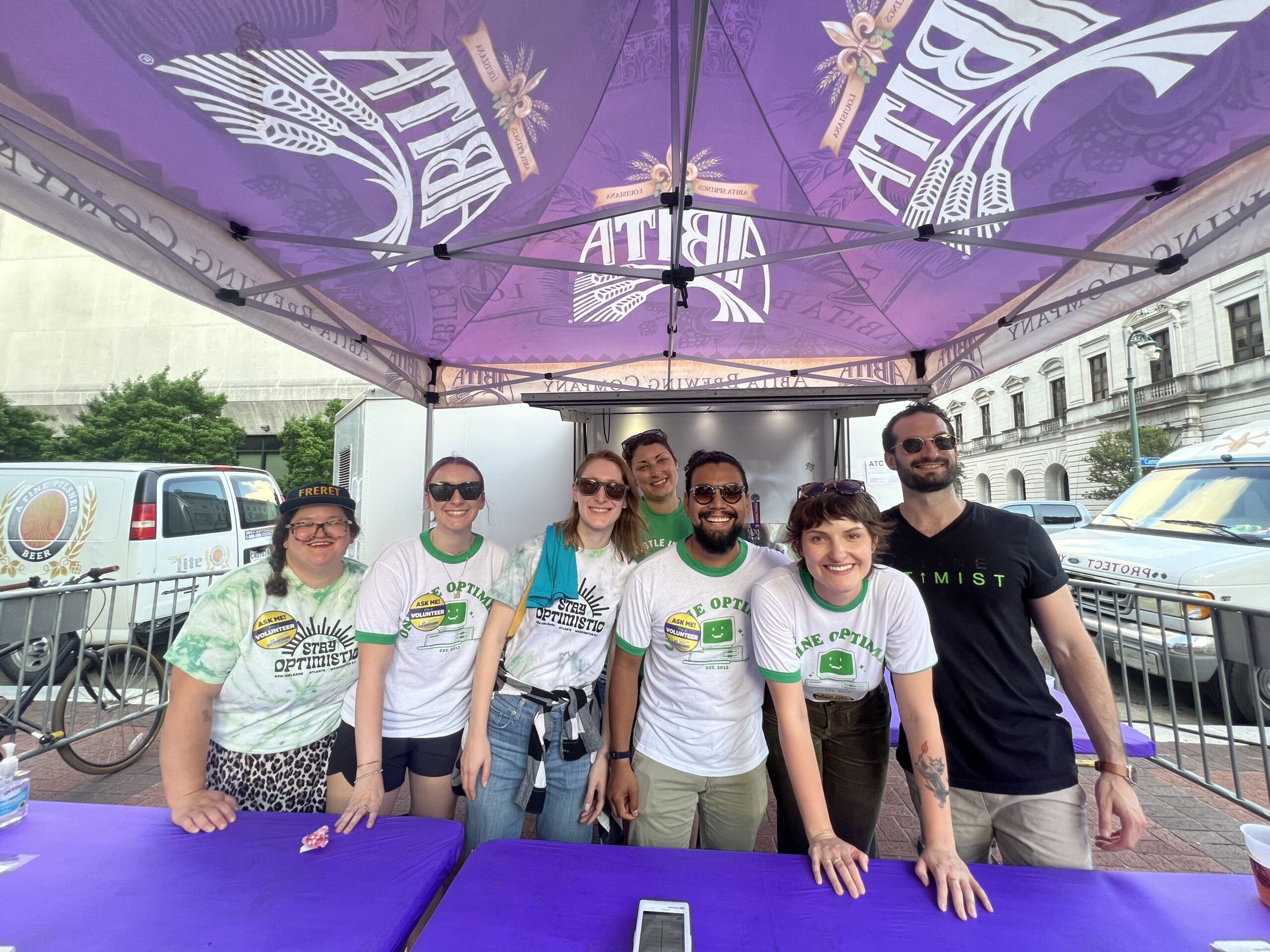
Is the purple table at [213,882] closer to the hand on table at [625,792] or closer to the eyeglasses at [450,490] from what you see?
the hand on table at [625,792]

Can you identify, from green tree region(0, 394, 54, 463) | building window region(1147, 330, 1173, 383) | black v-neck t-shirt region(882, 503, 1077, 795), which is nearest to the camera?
black v-neck t-shirt region(882, 503, 1077, 795)

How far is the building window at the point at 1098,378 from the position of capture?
100ft

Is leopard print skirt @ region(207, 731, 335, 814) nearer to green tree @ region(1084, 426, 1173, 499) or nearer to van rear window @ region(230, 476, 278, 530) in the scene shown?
van rear window @ region(230, 476, 278, 530)

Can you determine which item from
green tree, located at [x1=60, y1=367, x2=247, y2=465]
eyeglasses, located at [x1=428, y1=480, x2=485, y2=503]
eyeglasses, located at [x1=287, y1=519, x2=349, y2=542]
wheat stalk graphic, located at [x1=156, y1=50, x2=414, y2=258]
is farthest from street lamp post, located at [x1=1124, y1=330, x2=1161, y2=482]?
green tree, located at [x1=60, y1=367, x2=247, y2=465]

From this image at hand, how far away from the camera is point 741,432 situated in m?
6.23

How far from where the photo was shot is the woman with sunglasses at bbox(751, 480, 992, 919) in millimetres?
1569

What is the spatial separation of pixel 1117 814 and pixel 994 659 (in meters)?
0.56

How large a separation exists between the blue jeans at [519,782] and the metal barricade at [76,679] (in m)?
2.89

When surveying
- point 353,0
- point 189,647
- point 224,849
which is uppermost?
point 353,0

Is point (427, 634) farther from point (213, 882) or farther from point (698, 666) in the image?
point (698, 666)

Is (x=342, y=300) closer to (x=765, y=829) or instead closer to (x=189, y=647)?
(x=189, y=647)

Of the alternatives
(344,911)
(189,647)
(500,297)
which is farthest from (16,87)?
(344,911)

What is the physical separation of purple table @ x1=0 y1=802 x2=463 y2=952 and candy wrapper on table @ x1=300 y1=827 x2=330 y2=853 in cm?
2

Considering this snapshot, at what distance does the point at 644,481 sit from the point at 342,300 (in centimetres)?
280
